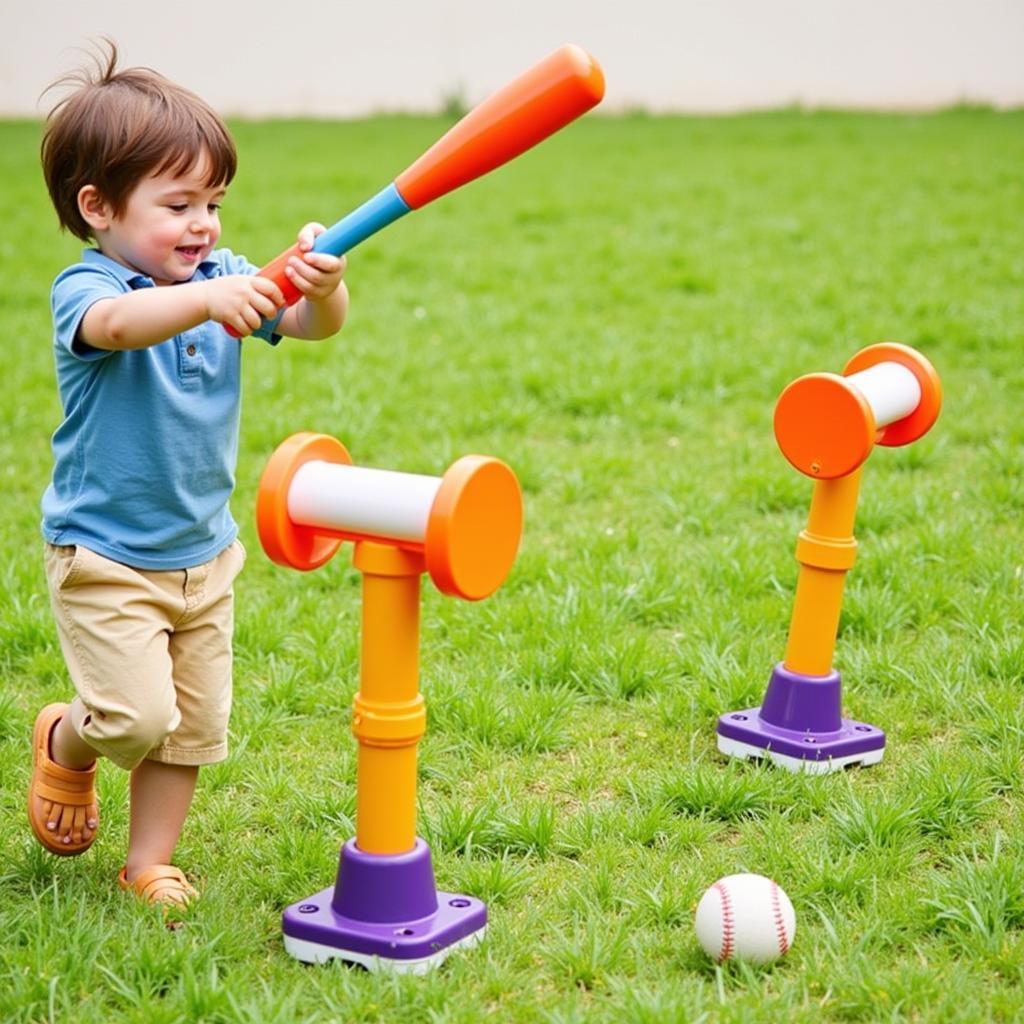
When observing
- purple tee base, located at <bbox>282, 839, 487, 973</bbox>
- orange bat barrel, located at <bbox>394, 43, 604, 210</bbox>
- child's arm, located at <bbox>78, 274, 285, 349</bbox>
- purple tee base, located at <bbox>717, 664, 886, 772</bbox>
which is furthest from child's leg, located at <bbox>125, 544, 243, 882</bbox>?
purple tee base, located at <bbox>717, 664, 886, 772</bbox>

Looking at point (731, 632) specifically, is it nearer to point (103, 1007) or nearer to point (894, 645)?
point (894, 645)

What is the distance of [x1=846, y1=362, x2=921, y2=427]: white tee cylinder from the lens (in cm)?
322

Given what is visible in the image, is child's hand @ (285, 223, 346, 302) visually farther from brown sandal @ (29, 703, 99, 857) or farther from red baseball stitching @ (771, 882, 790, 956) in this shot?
red baseball stitching @ (771, 882, 790, 956)

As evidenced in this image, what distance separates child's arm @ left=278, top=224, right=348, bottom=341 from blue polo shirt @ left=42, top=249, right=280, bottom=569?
161 mm

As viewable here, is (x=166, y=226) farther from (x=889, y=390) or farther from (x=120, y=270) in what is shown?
(x=889, y=390)

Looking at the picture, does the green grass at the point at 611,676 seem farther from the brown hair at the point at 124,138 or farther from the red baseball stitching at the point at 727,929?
the brown hair at the point at 124,138

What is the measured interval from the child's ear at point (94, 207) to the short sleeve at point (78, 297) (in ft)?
0.26

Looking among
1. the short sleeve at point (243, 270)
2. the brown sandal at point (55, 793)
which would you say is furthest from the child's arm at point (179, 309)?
the brown sandal at point (55, 793)

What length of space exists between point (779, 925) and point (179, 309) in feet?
4.51

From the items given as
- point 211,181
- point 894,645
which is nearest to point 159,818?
point 211,181

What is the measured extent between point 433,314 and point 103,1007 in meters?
5.47

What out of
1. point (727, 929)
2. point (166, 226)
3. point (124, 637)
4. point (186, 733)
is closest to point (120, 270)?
point (166, 226)

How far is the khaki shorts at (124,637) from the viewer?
2.56 meters

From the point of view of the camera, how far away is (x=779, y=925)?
2432mm
